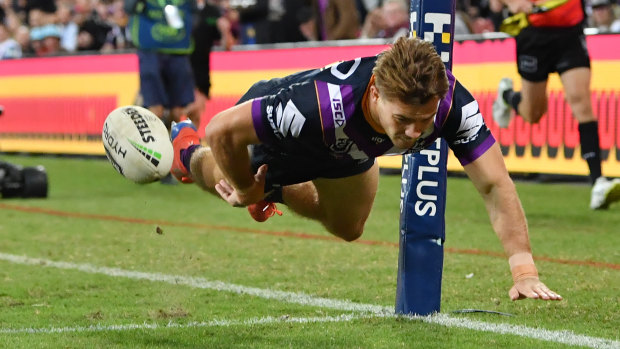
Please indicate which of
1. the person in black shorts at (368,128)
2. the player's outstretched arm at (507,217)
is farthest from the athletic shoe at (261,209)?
the player's outstretched arm at (507,217)

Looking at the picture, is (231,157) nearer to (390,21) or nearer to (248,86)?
(390,21)

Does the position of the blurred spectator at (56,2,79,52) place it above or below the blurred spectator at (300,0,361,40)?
below

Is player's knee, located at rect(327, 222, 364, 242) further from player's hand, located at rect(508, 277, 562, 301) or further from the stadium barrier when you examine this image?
the stadium barrier

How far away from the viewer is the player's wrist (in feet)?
14.8

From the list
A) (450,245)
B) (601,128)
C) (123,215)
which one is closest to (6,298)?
(450,245)

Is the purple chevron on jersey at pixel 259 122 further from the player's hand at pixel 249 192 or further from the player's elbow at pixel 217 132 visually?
the player's hand at pixel 249 192

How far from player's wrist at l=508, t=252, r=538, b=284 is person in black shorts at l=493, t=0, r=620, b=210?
507 centimetres

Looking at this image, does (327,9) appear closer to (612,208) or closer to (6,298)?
(612,208)

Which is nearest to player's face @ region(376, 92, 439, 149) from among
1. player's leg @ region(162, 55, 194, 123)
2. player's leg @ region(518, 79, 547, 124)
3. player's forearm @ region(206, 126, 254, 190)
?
player's forearm @ region(206, 126, 254, 190)

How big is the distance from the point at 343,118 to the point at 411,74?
41 cm

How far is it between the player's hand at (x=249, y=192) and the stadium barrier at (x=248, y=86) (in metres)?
6.92

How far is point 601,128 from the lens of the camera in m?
11.7

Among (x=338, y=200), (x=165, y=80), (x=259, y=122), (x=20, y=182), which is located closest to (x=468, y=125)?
(x=259, y=122)

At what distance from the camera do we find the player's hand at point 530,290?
4.39 m
